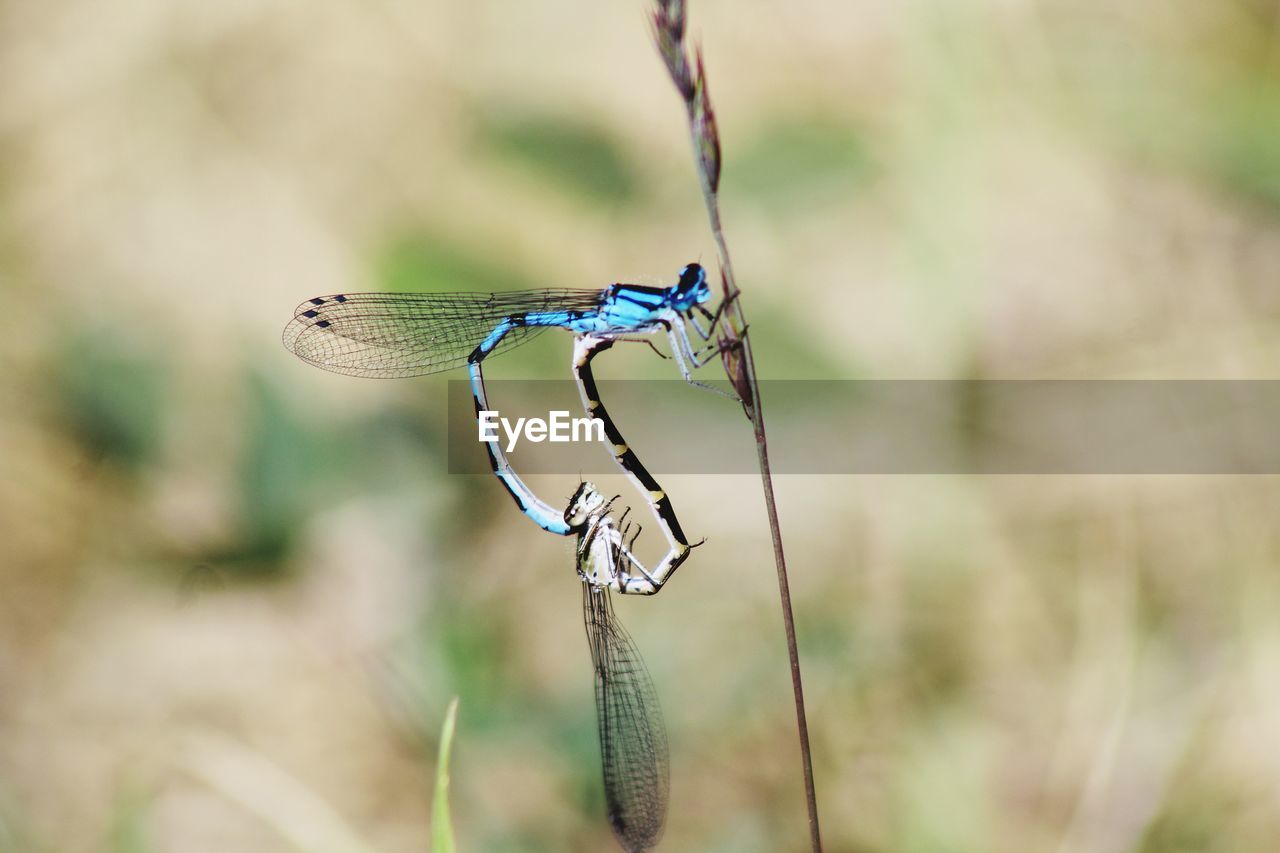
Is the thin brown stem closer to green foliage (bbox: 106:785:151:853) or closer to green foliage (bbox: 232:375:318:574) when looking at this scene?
green foliage (bbox: 106:785:151:853)

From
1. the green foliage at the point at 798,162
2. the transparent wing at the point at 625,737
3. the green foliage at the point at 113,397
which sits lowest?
the transparent wing at the point at 625,737

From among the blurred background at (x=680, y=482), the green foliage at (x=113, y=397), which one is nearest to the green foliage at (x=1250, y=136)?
the blurred background at (x=680, y=482)

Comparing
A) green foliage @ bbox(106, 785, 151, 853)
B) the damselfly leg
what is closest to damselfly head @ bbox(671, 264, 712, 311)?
the damselfly leg

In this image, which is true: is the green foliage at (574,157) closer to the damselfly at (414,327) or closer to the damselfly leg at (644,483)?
the damselfly at (414,327)

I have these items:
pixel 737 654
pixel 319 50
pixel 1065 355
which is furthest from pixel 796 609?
pixel 319 50

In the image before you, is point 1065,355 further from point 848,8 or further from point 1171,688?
point 848,8

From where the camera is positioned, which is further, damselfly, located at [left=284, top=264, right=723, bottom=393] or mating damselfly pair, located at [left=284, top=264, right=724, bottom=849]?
damselfly, located at [left=284, top=264, right=723, bottom=393]
